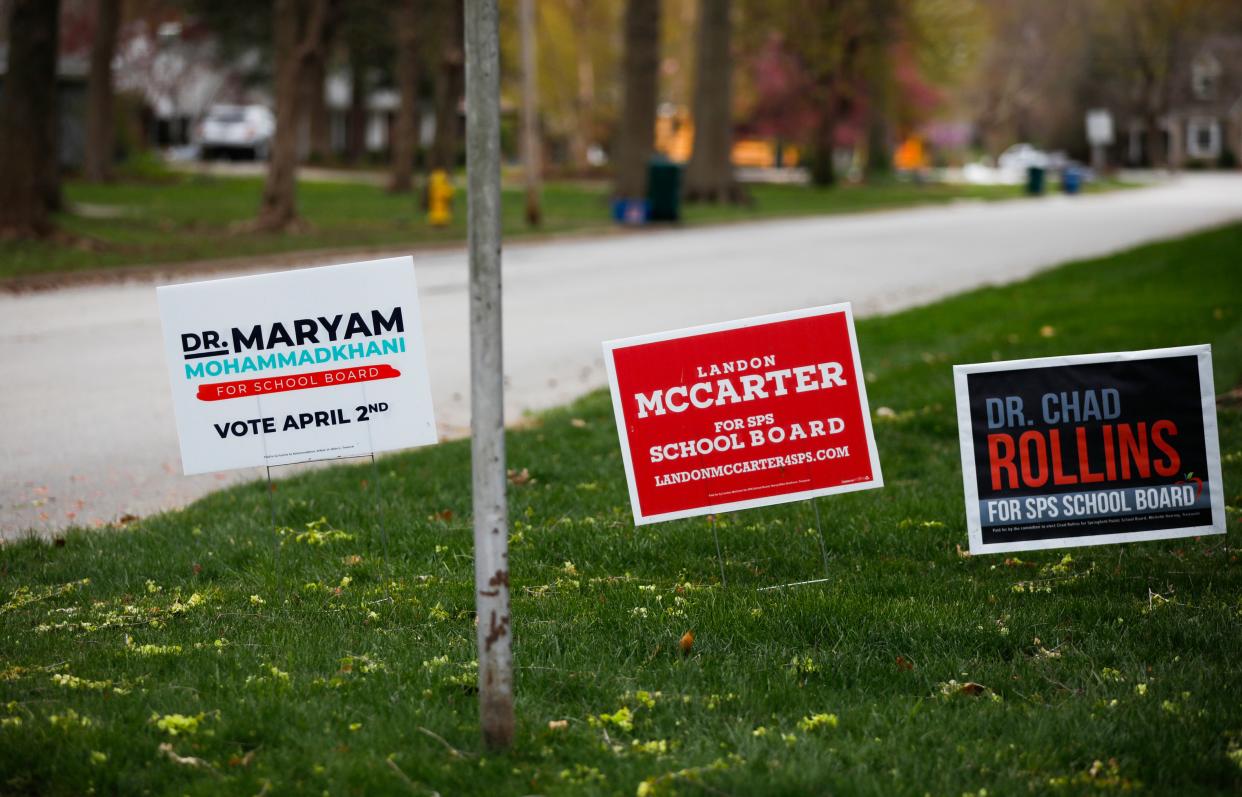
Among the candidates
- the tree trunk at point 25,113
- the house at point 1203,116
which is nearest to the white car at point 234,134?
the tree trunk at point 25,113

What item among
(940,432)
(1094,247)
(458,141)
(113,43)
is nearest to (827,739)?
(940,432)

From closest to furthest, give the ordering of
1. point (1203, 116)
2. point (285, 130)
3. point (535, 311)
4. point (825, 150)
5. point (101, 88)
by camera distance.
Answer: point (535, 311), point (285, 130), point (101, 88), point (825, 150), point (1203, 116)

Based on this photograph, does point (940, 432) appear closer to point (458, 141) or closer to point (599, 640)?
point (599, 640)

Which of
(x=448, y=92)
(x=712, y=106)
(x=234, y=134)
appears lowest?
(x=712, y=106)

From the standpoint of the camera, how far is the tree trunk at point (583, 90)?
60.6m

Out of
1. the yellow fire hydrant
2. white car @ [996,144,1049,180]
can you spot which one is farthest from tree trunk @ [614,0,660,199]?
white car @ [996,144,1049,180]

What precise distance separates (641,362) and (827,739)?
189 cm

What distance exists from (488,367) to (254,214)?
2826 centimetres

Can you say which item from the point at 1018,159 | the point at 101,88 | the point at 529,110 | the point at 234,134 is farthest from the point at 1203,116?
the point at 529,110

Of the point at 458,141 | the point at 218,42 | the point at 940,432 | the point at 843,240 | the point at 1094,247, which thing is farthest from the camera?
the point at 458,141

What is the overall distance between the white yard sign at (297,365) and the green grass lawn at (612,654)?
553 mm

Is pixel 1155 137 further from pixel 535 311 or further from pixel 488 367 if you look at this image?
pixel 488 367

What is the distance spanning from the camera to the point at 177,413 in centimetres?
582

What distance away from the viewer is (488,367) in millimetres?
3963
